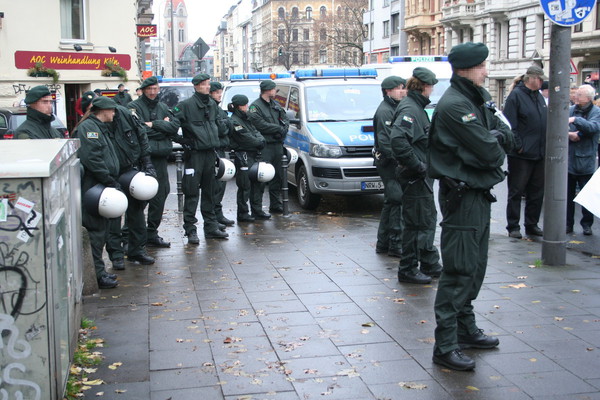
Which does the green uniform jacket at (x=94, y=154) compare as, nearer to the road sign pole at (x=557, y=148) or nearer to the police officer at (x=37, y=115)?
the police officer at (x=37, y=115)

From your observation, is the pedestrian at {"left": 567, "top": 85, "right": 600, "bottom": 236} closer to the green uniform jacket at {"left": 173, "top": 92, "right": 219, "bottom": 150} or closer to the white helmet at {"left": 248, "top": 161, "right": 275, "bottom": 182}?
the white helmet at {"left": 248, "top": 161, "right": 275, "bottom": 182}

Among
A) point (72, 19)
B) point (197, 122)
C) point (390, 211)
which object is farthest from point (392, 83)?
point (72, 19)

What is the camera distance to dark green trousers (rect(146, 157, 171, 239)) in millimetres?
9477

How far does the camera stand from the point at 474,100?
17.7 ft

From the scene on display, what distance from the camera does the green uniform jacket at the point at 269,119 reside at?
11.9 metres

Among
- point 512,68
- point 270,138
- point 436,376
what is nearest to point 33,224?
point 436,376

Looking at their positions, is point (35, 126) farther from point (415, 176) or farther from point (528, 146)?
point (528, 146)

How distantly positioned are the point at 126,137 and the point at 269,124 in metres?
3.76

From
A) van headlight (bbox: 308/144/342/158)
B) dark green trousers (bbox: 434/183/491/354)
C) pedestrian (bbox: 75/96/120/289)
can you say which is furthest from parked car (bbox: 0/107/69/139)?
dark green trousers (bbox: 434/183/491/354)

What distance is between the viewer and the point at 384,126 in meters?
8.62

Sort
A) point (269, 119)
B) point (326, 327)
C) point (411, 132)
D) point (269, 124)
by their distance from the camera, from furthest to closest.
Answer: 1. point (269, 119)
2. point (269, 124)
3. point (411, 132)
4. point (326, 327)

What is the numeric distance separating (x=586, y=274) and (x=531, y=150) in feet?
8.03

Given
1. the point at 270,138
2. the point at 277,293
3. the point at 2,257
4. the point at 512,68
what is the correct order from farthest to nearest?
the point at 512,68 → the point at 270,138 → the point at 277,293 → the point at 2,257

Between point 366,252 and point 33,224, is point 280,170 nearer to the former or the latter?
point 366,252
